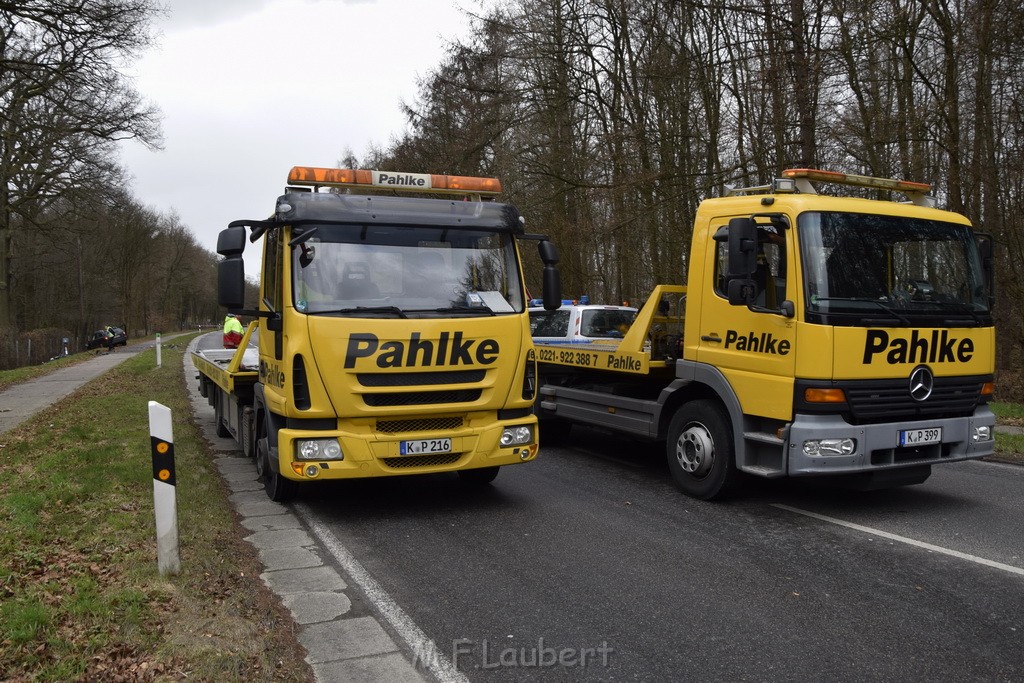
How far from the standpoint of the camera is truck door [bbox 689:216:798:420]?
6375mm

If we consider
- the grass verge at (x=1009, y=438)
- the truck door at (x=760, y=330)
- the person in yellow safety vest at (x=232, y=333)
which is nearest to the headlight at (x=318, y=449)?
the truck door at (x=760, y=330)

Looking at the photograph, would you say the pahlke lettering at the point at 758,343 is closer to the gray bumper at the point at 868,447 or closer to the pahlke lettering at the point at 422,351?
the gray bumper at the point at 868,447

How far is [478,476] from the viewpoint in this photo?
795 cm

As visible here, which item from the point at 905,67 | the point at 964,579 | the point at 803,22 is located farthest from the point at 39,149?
the point at 964,579

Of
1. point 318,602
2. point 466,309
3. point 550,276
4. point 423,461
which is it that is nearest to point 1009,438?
point 550,276

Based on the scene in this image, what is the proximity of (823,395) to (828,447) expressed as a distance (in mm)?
399

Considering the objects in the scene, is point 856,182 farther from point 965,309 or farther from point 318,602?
point 318,602

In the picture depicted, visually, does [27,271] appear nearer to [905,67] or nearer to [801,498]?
[905,67]

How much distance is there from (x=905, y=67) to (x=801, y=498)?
13.5 meters

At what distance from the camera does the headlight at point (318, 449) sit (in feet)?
20.9

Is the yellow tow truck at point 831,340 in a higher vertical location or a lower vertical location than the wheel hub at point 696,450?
higher

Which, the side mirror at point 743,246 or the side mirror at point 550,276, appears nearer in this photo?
the side mirror at point 743,246

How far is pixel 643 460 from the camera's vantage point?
955 cm

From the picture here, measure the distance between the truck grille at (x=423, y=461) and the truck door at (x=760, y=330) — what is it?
2402mm
